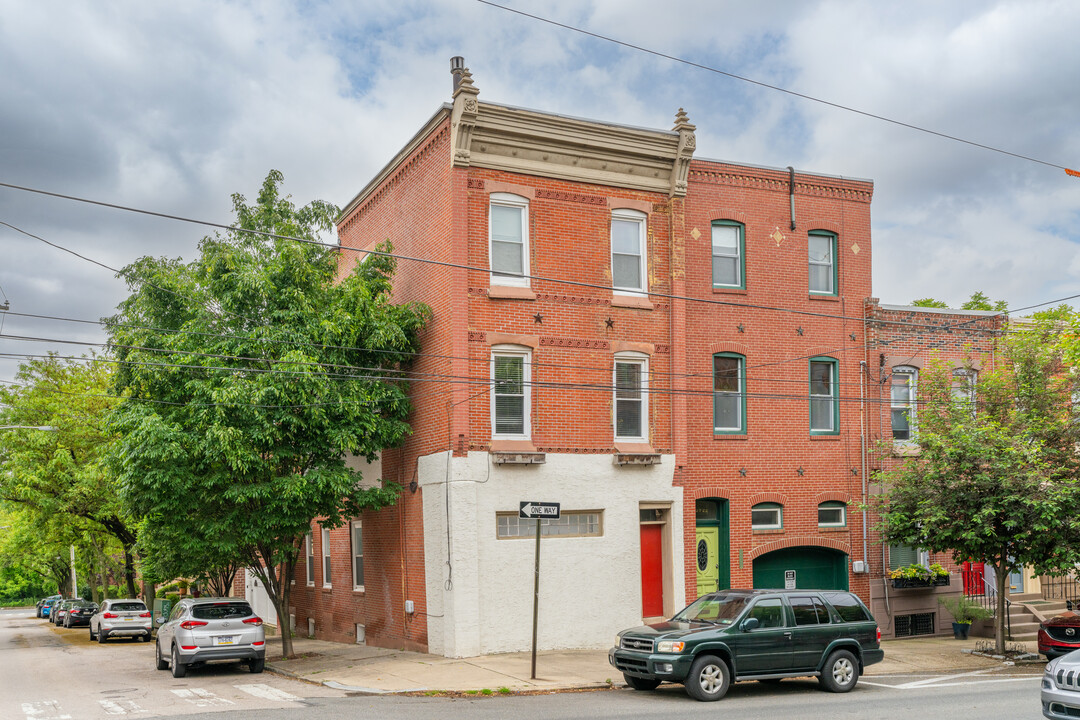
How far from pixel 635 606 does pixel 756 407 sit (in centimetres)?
581

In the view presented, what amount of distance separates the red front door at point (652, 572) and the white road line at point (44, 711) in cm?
1199

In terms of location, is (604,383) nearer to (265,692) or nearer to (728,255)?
(728,255)

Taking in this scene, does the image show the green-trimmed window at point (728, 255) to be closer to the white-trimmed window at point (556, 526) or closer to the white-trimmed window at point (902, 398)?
the white-trimmed window at point (902, 398)

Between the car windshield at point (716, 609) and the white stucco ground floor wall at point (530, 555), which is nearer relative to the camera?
the car windshield at point (716, 609)

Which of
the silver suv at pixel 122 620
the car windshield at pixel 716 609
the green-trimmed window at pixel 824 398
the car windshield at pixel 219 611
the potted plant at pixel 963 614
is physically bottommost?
the silver suv at pixel 122 620

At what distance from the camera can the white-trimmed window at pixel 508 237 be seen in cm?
2130

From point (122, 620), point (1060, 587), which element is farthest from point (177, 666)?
point (1060, 587)

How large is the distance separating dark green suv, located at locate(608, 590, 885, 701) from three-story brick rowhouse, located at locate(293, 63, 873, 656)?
16.7 feet

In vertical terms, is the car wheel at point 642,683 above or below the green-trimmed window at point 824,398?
below

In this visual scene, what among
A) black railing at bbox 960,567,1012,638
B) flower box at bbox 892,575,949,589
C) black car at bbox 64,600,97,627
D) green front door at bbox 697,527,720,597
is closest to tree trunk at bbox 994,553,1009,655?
flower box at bbox 892,575,949,589

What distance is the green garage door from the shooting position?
23906mm

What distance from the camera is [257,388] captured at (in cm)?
1884

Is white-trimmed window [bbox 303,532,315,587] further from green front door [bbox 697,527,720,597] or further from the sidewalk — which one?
green front door [bbox 697,527,720,597]

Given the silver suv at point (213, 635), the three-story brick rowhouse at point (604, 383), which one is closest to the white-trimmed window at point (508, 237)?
the three-story brick rowhouse at point (604, 383)
